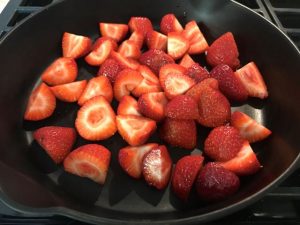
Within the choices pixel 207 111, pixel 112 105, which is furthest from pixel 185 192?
pixel 112 105

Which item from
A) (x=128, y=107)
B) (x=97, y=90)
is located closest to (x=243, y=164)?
(x=128, y=107)

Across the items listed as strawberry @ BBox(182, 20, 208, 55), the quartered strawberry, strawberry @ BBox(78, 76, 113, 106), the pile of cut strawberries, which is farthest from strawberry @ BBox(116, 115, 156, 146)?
strawberry @ BBox(182, 20, 208, 55)

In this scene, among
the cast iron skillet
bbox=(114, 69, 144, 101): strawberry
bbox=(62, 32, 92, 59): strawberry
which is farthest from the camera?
bbox=(62, 32, 92, 59): strawberry

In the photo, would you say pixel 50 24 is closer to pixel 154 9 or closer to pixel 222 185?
pixel 154 9

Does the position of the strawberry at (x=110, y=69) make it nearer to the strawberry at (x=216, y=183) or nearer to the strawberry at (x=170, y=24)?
the strawberry at (x=170, y=24)

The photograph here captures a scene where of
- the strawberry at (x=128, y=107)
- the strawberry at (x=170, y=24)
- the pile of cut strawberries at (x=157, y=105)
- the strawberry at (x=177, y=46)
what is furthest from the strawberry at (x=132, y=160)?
the strawberry at (x=170, y=24)

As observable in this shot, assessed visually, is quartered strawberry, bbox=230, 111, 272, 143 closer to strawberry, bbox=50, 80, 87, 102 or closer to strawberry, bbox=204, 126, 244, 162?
strawberry, bbox=204, 126, 244, 162

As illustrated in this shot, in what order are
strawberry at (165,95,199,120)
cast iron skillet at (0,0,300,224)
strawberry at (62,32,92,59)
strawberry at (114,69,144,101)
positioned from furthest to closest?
strawberry at (62,32,92,59) → strawberry at (114,69,144,101) → strawberry at (165,95,199,120) → cast iron skillet at (0,0,300,224)
